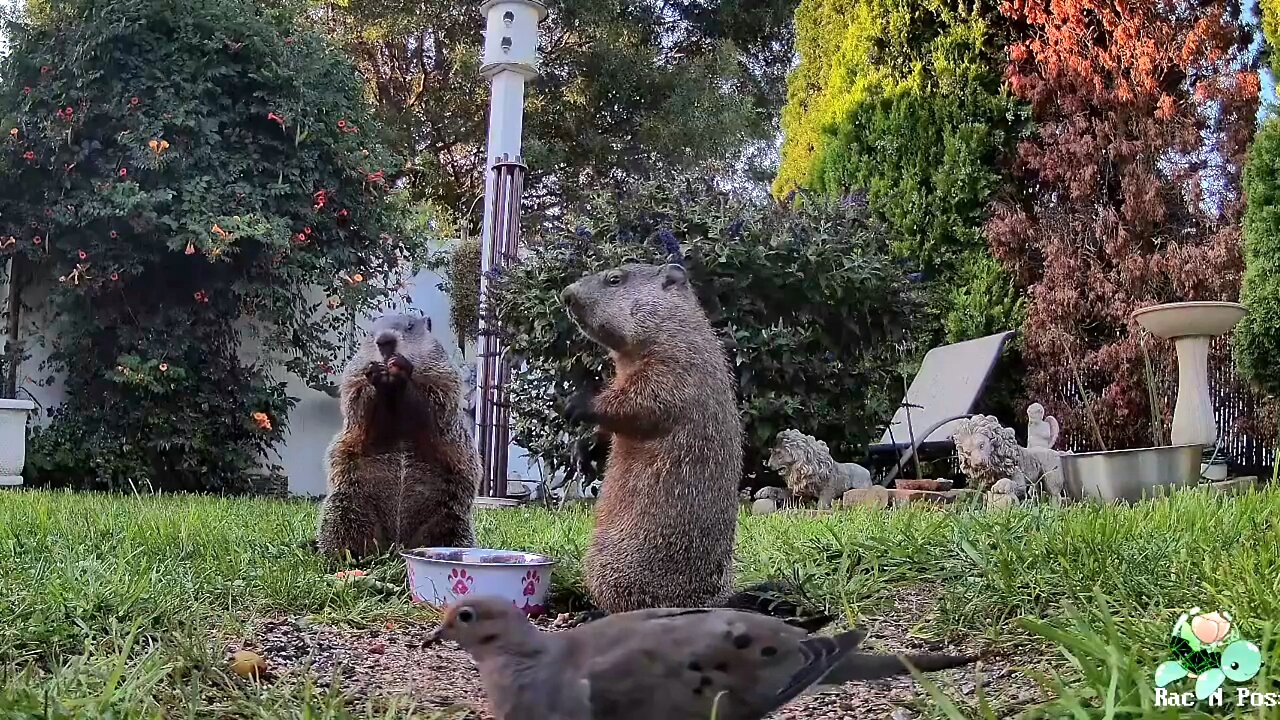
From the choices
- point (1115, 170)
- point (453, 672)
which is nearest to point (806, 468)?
point (453, 672)

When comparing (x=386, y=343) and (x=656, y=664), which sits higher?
(x=386, y=343)

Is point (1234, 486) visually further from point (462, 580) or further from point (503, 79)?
point (503, 79)

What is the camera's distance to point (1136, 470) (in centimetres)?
468

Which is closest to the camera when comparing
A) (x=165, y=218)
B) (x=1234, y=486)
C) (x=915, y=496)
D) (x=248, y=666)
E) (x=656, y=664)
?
(x=656, y=664)

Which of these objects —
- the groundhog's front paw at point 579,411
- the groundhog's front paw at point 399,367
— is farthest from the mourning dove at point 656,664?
the groundhog's front paw at point 399,367

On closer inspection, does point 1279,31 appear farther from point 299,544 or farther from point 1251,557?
point 299,544

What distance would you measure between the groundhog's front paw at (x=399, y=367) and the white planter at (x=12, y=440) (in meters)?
5.43

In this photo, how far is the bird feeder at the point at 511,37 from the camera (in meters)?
6.77

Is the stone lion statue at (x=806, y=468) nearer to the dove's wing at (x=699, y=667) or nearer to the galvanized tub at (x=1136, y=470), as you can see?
the galvanized tub at (x=1136, y=470)

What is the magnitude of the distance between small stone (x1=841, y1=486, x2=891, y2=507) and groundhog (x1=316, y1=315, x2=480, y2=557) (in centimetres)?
303

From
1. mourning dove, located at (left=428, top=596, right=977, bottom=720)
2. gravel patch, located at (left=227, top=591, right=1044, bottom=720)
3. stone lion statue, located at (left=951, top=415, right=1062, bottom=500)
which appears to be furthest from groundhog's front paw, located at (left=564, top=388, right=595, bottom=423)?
stone lion statue, located at (left=951, top=415, right=1062, bottom=500)

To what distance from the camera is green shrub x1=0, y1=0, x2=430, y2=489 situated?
292 inches

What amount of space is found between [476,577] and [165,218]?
6.06 m

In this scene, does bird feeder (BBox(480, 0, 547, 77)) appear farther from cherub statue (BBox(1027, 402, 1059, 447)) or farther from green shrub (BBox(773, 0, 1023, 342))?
cherub statue (BBox(1027, 402, 1059, 447))
